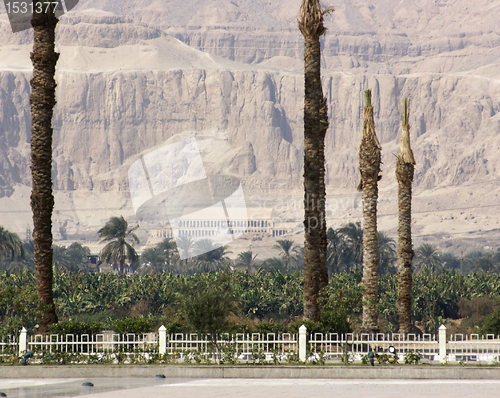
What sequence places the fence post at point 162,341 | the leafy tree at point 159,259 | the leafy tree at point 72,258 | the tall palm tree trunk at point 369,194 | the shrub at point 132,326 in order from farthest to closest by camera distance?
the leafy tree at point 159,259
the leafy tree at point 72,258
the tall palm tree trunk at point 369,194
the shrub at point 132,326
the fence post at point 162,341

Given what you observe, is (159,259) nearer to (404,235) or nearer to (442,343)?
(404,235)

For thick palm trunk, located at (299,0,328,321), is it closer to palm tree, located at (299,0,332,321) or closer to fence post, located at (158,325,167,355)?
palm tree, located at (299,0,332,321)

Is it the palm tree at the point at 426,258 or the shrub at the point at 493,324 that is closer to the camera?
the shrub at the point at 493,324

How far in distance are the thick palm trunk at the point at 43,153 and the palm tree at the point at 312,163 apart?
670 centimetres

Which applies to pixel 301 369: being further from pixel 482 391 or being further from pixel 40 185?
pixel 40 185

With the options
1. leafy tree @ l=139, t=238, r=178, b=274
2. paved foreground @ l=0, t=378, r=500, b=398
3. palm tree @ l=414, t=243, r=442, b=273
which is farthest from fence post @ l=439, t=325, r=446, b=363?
leafy tree @ l=139, t=238, r=178, b=274

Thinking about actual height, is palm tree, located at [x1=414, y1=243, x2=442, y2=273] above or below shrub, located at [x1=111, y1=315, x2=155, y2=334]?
above

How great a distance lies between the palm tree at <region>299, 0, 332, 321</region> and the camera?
22219 millimetres

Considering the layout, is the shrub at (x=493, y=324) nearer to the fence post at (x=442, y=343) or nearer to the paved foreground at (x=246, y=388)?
the fence post at (x=442, y=343)

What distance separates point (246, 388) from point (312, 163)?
25.9ft

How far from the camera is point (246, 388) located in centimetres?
1659

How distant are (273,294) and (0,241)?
3840 centimetres

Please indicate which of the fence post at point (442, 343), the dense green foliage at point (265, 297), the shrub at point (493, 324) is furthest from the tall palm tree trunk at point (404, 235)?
the dense green foliage at point (265, 297)

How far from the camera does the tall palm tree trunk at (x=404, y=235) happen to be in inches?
1134
